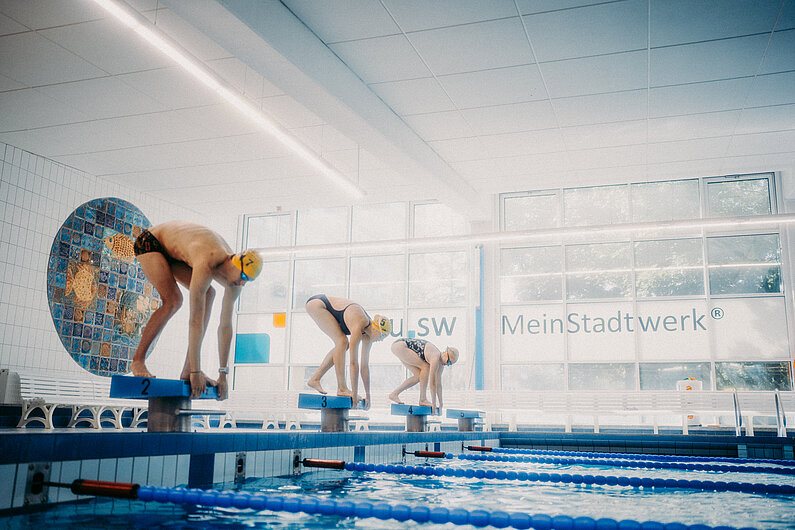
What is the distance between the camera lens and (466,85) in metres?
6.99

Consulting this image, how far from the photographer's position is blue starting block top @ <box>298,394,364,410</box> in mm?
5270

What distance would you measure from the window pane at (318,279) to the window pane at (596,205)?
15.7 ft

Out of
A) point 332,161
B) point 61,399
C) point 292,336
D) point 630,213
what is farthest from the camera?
point 292,336

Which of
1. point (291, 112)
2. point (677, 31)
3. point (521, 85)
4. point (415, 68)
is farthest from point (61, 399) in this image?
point (677, 31)

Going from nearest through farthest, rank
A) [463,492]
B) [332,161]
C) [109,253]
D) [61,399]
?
1. [463,492]
2. [61,399]
3. [332,161]
4. [109,253]

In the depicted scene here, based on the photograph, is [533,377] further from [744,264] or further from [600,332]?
[744,264]

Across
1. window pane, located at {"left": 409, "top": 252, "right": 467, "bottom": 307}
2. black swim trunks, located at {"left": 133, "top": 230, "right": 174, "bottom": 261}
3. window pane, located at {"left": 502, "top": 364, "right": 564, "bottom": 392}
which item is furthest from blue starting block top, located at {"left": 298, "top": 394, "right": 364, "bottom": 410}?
window pane, located at {"left": 409, "top": 252, "right": 467, "bottom": 307}

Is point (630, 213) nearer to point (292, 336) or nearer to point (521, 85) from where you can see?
point (521, 85)

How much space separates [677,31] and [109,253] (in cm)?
889

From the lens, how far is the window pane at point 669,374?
11070mm

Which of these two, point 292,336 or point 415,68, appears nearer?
point 415,68

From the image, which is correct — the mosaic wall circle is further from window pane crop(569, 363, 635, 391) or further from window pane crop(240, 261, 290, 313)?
window pane crop(569, 363, 635, 391)

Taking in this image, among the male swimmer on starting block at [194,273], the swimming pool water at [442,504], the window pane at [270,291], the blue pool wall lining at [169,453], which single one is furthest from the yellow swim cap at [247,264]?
the window pane at [270,291]

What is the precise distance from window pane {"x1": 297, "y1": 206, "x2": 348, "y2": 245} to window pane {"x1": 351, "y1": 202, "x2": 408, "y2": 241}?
0.90ft
